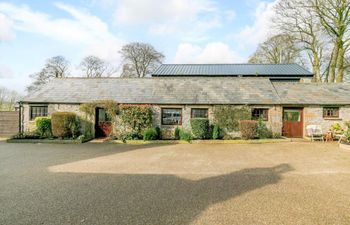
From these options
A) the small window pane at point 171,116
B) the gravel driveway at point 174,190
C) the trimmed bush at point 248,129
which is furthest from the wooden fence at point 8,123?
the trimmed bush at point 248,129

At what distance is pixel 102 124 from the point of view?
52.0 ft

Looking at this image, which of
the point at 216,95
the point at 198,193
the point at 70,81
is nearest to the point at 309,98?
the point at 216,95

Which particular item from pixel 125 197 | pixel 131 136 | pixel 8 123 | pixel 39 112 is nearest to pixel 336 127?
pixel 131 136

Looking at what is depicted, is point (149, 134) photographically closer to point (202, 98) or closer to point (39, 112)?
point (202, 98)

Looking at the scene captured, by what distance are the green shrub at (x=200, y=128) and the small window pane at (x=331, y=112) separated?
9.25 meters

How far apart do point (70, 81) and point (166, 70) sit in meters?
11.2

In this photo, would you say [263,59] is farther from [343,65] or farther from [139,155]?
[139,155]

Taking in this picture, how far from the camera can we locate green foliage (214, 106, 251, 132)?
590 inches

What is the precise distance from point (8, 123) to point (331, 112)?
2609 cm

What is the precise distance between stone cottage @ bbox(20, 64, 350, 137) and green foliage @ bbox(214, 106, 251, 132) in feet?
1.33

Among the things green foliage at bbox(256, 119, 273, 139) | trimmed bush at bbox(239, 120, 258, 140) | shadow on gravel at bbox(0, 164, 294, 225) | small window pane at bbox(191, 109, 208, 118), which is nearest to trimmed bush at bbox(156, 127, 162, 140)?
small window pane at bbox(191, 109, 208, 118)

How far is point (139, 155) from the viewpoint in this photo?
32.2 ft

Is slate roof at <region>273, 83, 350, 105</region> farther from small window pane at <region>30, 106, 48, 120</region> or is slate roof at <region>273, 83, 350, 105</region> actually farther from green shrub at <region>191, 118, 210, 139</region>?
small window pane at <region>30, 106, 48, 120</region>

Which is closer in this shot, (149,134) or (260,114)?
(149,134)
